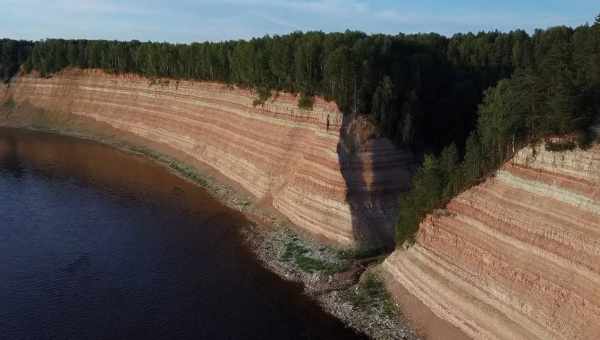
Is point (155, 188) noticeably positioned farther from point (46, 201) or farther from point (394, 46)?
point (394, 46)

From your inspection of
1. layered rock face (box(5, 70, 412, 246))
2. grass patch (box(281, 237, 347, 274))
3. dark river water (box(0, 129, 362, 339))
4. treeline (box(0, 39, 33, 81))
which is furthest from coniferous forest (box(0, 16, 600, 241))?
treeline (box(0, 39, 33, 81))

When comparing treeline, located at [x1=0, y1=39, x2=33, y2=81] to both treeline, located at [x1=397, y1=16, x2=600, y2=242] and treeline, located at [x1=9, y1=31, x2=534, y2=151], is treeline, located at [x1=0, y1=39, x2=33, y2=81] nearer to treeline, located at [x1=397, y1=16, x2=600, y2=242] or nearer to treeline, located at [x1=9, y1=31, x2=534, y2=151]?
treeline, located at [x1=9, y1=31, x2=534, y2=151]

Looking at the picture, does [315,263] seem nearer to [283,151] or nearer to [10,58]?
[283,151]

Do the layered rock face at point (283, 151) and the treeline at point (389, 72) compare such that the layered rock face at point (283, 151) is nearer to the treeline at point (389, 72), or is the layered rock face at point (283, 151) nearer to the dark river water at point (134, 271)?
the treeline at point (389, 72)

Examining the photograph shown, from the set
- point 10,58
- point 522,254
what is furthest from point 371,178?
point 10,58

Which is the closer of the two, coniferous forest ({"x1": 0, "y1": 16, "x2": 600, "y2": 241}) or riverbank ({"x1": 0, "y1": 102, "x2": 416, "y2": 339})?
coniferous forest ({"x1": 0, "y1": 16, "x2": 600, "y2": 241})
